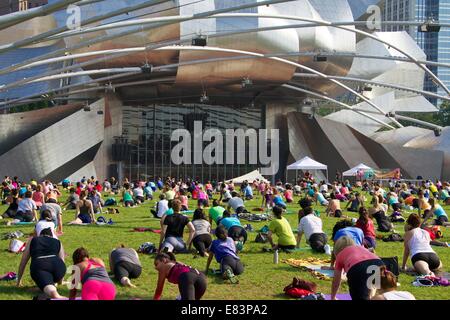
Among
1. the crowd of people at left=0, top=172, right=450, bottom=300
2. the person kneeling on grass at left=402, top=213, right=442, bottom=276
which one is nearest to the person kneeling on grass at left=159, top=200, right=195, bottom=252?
the crowd of people at left=0, top=172, right=450, bottom=300

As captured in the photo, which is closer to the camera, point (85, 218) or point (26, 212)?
point (26, 212)

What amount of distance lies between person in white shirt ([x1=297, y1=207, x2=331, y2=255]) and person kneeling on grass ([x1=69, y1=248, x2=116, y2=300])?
20.3ft

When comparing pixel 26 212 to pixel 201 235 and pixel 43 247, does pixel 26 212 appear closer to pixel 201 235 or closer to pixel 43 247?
pixel 201 235

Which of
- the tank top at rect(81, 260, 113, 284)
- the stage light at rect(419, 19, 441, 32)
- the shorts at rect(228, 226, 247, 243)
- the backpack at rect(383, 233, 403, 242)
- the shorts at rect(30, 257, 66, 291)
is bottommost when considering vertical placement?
the backpack at rect(383, 233, 403, 242)

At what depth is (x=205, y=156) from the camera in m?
58.6

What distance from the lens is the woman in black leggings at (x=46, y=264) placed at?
9.49 meters

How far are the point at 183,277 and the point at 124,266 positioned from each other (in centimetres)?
252

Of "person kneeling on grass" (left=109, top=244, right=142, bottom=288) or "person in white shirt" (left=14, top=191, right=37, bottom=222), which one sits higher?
"person kneeling on grass" (left=109, top=244, right=142, bottom=288)

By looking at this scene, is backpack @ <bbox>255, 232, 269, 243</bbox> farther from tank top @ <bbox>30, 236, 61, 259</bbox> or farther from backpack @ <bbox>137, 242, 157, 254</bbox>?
tank top @ <bbox>30, 236, 61, 259</bbox>

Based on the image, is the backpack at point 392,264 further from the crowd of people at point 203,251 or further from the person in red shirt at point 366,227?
the person in red shirt at point 366,227

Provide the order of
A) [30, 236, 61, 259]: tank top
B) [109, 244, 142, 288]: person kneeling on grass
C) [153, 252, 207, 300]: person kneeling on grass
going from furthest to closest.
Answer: [109, 244, 142, 288]: person kneeling on grass → [30, 236, 61, 259]: tank top → [153, 252, 207, 300]: person kneeling on grass

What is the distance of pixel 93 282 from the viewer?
334 inches

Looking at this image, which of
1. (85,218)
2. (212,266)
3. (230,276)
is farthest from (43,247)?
(85,218)

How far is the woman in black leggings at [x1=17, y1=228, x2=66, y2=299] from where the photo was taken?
9492mm
